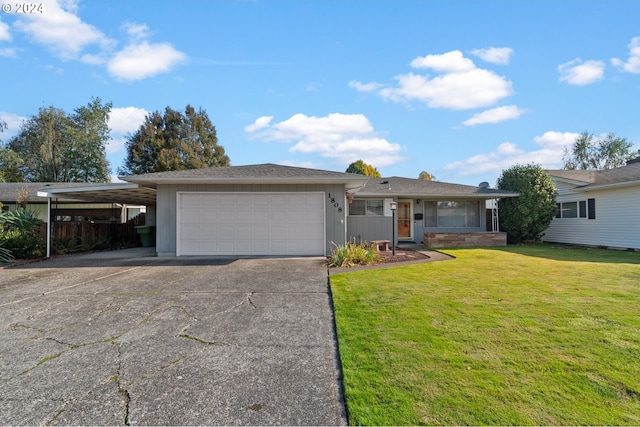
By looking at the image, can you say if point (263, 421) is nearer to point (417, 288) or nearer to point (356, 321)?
point (356, 321)

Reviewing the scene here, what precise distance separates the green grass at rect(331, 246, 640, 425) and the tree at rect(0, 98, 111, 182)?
32.3 m

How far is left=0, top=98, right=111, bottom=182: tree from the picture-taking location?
2814cm

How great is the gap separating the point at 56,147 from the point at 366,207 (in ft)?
96.5

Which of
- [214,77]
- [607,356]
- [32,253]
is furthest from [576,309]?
[32,253]

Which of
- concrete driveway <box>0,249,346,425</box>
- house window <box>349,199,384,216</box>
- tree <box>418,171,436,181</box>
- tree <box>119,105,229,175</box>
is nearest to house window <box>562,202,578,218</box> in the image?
Answer: house window <box>349,199,384,216</box>

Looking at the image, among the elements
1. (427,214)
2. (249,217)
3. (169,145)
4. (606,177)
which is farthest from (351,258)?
(169,145)

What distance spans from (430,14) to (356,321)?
28.1ft

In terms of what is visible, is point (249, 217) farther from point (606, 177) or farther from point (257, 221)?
point (606, 177)

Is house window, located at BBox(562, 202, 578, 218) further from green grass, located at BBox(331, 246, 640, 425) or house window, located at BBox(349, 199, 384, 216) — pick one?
green grass, located at BBox(331, 246, 640, 425)

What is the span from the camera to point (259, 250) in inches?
420

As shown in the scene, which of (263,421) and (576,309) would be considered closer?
(263,421)

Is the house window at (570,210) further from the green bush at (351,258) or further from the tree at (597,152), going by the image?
the tree at (597,152)

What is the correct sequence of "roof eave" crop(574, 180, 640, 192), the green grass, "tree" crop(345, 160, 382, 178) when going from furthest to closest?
1. "tree" crop(345, 160, 382, 178)
2. "roof eave" crop(574, 180, 640, 192)
3. the green grass

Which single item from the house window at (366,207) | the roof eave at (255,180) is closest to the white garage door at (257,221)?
the roof eave at (255,180)
